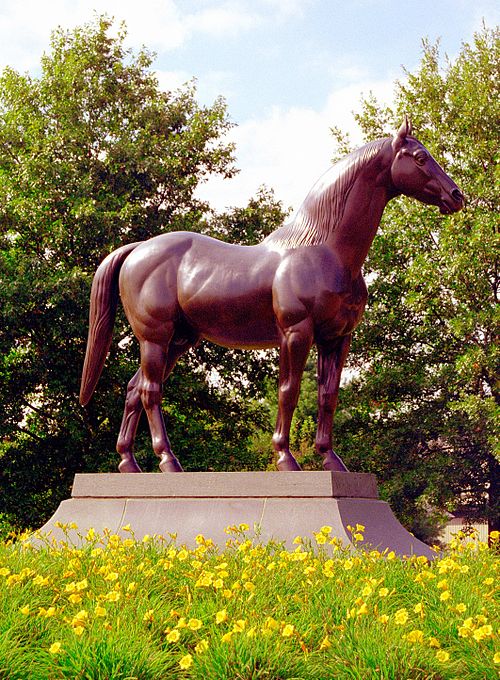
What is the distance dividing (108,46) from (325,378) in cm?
1731

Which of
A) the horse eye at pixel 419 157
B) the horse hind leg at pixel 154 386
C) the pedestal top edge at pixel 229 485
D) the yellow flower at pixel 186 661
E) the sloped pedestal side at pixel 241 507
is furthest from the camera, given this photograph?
the horse hind leg at pixel 154 386

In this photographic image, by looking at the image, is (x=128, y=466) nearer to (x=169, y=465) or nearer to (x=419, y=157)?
(x=169, y=465)

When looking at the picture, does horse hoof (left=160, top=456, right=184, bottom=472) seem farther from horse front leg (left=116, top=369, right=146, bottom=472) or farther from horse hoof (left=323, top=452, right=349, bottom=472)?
horse hoof (left=323, top=452, right=349, bottom=472)

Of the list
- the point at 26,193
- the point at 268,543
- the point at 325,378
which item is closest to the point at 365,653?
the point at 268,543

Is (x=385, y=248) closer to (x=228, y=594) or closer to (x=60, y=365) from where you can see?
(x=60, y=365)

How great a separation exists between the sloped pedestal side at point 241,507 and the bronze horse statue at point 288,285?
1.22 feet

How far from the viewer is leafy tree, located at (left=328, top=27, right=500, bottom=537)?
18.2 metres

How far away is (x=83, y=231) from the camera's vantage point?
61.7 ft

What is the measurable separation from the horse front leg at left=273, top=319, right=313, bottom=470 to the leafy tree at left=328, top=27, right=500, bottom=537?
10.9m

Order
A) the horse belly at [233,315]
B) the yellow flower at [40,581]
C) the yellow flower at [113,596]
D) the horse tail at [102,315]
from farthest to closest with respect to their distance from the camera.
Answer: the horse tail at [102,315] < the horse belly at [233,315] < the yellow flower at [40,581] < the yellow flower at [113,596]

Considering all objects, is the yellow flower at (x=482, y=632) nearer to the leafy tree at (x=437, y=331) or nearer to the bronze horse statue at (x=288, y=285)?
the bronze horse statue at (x=288, y=285)

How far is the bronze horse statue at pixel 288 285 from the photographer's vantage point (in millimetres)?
7023

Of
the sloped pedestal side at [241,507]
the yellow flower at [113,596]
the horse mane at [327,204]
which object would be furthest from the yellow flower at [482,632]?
the horse mane at [327,204]

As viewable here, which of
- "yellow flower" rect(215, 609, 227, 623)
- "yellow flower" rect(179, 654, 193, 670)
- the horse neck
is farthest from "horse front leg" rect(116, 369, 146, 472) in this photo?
"yellow flower" rect(179, 654, 193, 670)
